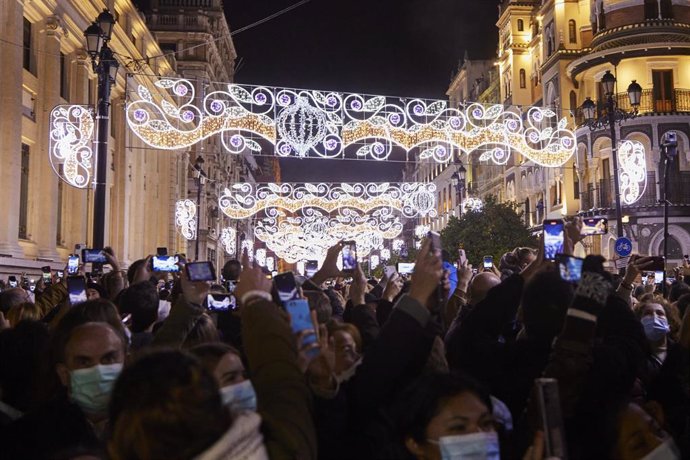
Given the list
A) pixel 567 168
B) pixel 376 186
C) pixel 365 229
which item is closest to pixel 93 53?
pixel 376 186

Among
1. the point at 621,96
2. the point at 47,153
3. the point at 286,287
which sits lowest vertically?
the point at 286,287

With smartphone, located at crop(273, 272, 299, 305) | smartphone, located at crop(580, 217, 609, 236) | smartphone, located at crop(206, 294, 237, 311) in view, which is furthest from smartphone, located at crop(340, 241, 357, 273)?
smartphone, located at crop(273, 272, 299, 305)

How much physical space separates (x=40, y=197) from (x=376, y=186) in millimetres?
17169

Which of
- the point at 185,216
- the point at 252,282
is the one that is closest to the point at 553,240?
the point at 252,282

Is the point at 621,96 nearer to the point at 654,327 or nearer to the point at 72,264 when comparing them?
the point at 72,264

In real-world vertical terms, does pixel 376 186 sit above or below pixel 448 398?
above

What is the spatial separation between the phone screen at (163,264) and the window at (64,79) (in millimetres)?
20315

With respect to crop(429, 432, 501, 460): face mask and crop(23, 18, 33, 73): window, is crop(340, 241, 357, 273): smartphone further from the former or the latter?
crop(23, 18, 33, 73): window

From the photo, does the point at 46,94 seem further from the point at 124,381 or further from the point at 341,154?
the point at 124,381

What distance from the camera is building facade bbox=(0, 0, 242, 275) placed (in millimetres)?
21203

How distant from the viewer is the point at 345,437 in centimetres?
308

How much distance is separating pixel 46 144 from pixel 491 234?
2204 centimetres

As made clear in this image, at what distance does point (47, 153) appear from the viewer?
24281 mm

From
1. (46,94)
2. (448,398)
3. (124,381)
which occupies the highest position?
(46,94)
